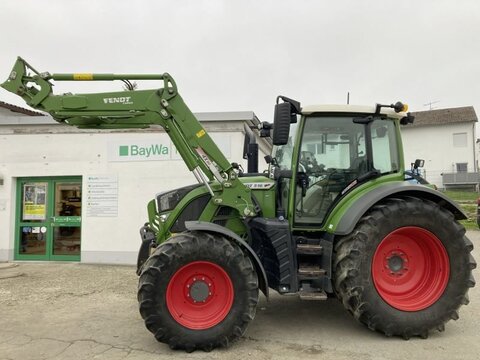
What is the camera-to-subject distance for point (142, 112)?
4699 mm

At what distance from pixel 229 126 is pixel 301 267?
489 centimetres

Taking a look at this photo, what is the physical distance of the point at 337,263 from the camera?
14.7 ft

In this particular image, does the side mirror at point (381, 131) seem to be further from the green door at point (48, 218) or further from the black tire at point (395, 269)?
the green door at point (48, 218)

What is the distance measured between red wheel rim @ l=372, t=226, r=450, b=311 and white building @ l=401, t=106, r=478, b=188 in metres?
34.3

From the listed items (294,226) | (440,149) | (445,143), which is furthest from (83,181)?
(445,143)

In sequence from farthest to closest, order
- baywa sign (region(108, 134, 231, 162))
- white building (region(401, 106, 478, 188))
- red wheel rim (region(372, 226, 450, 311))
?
white building (region(401, 106, 478, 188)) < baywa sign (region(108, 134, 231, 162)) < red wheel rim (region(372, 226, 450, 311))

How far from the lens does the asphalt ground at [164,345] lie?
4051 mm

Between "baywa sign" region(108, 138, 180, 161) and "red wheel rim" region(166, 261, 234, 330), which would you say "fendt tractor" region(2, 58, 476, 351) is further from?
"baywa sign" region(108, 138, 180, 161)

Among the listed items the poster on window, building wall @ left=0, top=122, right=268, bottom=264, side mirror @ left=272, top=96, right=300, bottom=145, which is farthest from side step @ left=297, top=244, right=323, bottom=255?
the poster on window

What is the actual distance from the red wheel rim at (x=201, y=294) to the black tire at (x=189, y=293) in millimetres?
22

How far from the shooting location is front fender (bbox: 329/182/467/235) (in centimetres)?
447

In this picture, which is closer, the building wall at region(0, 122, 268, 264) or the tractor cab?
the tractor cab

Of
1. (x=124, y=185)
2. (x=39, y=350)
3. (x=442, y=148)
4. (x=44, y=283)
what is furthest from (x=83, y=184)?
(x=442, y=148)

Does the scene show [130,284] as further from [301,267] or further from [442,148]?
[442,148]
